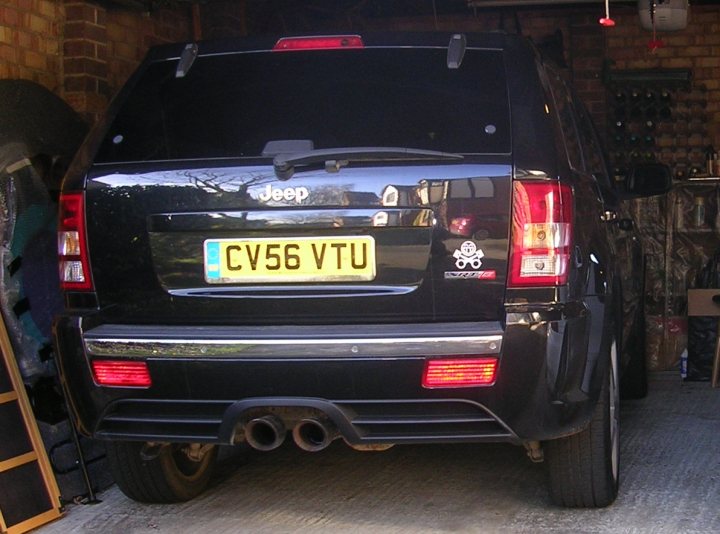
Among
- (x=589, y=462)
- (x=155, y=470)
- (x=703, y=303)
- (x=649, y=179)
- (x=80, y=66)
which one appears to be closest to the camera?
(x=589, y=462)

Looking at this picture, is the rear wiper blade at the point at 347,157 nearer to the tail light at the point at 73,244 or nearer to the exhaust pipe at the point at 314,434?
the tail light at the point at 73,244

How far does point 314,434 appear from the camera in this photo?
3.93 m

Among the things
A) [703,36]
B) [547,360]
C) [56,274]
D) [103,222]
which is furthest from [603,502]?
[703,36]

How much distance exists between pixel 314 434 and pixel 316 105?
3.75ft

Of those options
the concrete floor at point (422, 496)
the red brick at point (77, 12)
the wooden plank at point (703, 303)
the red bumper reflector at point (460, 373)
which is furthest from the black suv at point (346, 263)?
the wooden plank at point (703, 303)

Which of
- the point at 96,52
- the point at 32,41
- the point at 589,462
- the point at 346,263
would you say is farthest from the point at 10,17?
the point at 589,462

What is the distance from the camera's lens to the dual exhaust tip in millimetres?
3832

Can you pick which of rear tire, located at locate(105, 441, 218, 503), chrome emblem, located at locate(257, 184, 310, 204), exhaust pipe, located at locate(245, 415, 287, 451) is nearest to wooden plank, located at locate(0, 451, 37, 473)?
rear tire, located at locate(105, 441, 218, 503)

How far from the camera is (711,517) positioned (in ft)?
14.2

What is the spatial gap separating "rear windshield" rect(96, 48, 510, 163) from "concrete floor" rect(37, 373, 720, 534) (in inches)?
57.6

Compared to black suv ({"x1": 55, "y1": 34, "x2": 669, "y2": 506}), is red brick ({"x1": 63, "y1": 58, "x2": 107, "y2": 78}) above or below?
above

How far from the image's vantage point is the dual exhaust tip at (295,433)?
12.6ft

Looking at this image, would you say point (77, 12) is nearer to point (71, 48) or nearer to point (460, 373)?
point (71, 48)

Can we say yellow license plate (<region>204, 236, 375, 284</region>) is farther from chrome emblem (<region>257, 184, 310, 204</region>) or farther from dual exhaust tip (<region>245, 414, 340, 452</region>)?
dual exhaust tip (<region>245, 414, 340, 452</region>)
